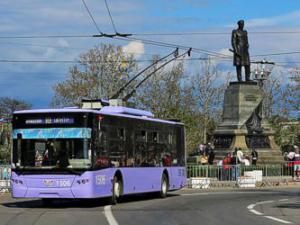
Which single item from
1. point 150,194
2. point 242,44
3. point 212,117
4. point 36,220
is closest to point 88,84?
point 212,117

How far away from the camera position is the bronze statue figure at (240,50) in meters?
42.1

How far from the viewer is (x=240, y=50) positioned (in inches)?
1663

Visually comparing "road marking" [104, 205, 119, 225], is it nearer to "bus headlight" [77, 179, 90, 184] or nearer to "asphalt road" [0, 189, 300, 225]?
"asphalt road" [0, 189, 300, 225]

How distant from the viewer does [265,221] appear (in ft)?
53.4

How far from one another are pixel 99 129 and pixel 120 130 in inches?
65.8

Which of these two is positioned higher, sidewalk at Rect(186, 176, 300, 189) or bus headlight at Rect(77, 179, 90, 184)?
bus headlight at Rect(77, 179, 90, 184)

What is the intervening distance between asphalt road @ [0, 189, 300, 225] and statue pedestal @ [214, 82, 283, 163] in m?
16.7

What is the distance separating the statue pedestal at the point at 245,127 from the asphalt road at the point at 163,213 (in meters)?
16.7

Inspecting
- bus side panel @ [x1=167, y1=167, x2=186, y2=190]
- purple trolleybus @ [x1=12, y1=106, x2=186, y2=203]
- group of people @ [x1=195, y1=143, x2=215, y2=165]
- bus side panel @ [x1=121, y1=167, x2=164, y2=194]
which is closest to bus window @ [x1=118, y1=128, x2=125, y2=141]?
purple trolleybus @ [x1=12, y1=106, x2=186, y2=203]

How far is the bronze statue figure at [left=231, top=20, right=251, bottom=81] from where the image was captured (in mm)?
42125

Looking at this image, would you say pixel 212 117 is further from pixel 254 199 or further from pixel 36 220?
pixel 36 220

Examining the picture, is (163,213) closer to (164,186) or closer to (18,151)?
(18,151)

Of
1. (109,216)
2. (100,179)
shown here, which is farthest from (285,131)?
(109,216)

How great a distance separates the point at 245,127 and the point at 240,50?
470 cm
